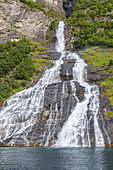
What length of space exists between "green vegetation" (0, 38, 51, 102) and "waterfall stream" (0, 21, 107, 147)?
4802 millimetres

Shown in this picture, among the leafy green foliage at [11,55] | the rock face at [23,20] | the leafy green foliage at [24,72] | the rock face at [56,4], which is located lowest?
the leafy green foliage at [24,72]

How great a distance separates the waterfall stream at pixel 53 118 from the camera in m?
28.4

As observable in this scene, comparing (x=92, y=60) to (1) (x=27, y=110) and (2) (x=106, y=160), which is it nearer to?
(1) (x=27, y=110)

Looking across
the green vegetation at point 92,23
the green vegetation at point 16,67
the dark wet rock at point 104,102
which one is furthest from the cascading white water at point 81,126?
the green vegetation at point 92,23

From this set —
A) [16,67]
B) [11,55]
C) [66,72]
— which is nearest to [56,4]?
[11,55]

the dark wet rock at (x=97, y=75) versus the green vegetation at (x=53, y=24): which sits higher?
the green vegetation at (x=53, y=24)

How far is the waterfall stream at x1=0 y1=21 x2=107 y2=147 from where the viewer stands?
28.4 m

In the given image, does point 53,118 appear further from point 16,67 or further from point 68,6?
point 68,6

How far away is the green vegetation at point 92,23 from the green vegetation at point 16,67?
21.6 meters

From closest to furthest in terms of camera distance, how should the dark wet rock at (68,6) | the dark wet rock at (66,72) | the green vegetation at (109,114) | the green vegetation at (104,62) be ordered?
1. the green vegetation at (109,114)
2. the green vegetation at (104,62)
3. the dark wet rock at (66,72)
4. the dark wet rock at (68,6)

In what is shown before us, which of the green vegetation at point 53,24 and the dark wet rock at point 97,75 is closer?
the dark wet rock at point 97,75

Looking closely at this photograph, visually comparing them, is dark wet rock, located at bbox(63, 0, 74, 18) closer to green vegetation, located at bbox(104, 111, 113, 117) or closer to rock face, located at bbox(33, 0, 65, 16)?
rock face, located at bbox(33, 0, 65, 16)

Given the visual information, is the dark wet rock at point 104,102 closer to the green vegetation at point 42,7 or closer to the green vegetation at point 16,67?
the green vegetation at point 16,67

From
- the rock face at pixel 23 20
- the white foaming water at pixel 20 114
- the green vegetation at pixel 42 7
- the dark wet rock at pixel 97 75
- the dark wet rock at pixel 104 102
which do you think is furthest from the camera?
the green vegetation at pixel 42 7
